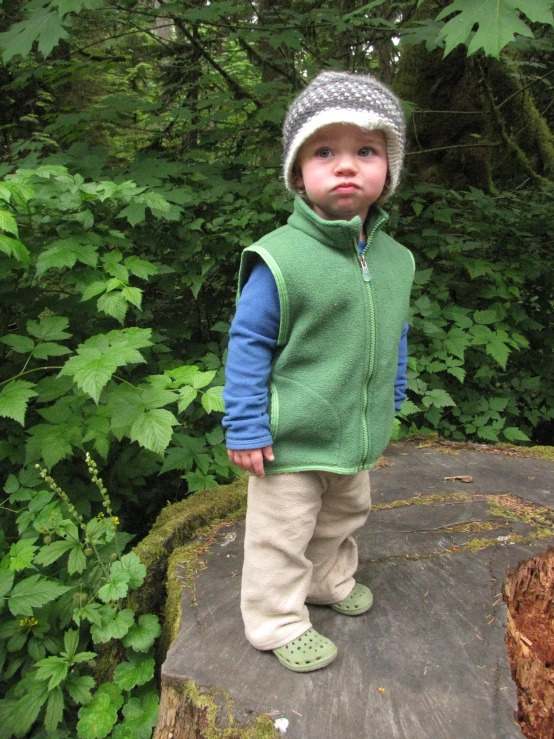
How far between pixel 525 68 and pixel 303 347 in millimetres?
5680

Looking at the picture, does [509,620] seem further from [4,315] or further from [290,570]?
[4,315]

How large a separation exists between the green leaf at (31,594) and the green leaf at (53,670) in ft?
0.52

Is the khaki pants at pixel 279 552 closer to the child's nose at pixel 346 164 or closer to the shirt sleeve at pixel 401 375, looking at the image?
the shirt sleeve at pixel 401 375

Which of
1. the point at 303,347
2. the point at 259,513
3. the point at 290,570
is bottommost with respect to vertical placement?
the point at 290,570

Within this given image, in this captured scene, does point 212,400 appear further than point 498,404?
No

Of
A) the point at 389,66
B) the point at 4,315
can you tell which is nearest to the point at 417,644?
the point at 4,315

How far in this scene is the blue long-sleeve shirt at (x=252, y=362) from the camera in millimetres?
1393

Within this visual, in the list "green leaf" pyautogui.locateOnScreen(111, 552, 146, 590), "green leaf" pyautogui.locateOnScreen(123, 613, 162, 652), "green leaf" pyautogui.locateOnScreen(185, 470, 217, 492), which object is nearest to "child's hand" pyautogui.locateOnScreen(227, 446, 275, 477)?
"green leaf" pyautogui.locateOnScreen(111, 552, 146, 590)

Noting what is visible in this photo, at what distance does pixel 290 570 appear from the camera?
1572mm

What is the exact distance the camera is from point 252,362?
1402 millimetres

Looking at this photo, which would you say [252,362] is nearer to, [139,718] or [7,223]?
[7,223]

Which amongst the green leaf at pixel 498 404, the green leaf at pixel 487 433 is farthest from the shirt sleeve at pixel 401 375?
the green leaf at pixel 498 404

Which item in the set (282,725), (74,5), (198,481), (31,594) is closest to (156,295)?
(198,481)

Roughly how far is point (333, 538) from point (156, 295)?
2.24 m
